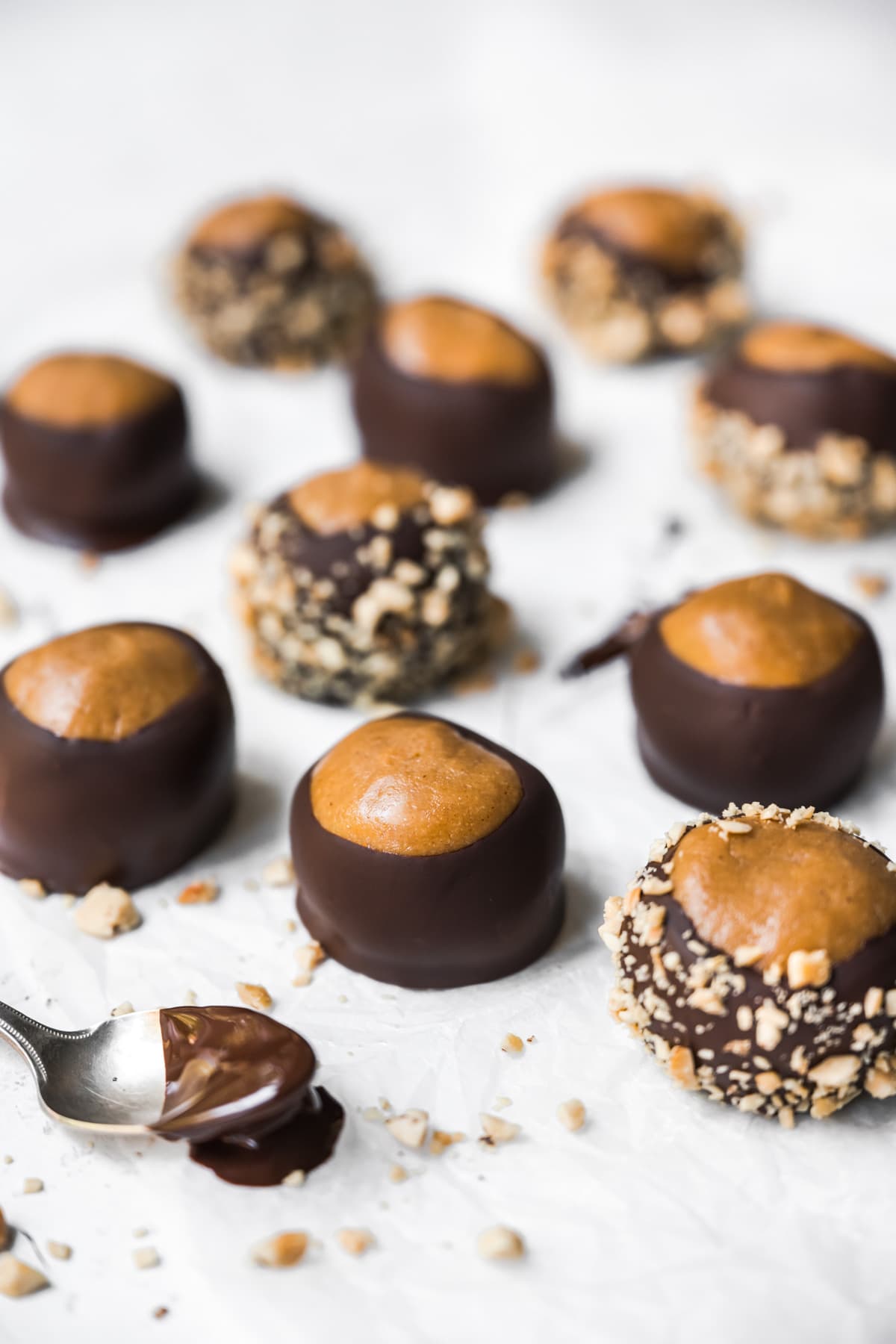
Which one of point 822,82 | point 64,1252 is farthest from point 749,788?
point 822,82

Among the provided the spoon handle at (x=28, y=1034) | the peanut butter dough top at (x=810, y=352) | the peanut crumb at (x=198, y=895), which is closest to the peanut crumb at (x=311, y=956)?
the peanut crumb at (x=198, y=895)

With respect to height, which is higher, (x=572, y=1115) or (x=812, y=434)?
(x=812, y=434)

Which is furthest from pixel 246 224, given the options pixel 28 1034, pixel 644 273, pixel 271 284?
pixel 28 1034

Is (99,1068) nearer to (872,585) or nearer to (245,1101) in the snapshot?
(245,1101)

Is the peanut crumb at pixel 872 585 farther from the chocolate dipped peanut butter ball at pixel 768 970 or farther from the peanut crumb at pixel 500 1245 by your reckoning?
the peanut crumb at pixel 500 1245

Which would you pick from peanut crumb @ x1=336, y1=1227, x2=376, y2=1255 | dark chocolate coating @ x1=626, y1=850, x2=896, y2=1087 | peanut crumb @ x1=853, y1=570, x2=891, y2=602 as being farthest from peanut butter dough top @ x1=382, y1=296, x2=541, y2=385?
peanut crumb @ x1=336, y1=1227, x2=376, y2=1255

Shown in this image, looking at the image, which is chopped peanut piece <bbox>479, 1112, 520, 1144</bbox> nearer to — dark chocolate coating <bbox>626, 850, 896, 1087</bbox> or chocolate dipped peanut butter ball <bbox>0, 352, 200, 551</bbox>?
dark chocolate coating <bbox>626, 850, 896, 1087</bbox>
